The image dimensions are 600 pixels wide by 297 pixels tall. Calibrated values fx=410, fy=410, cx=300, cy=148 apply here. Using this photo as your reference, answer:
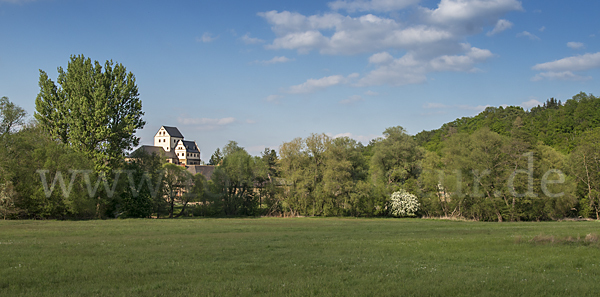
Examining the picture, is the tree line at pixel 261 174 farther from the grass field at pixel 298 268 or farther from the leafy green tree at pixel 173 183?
the grass field at pixel 298 268

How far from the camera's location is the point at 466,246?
2098 cm

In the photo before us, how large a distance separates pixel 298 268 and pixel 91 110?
144 ft

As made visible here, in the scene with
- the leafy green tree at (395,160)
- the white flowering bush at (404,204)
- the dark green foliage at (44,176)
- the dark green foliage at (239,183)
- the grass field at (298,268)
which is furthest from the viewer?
the leafy green tree at (395,160)

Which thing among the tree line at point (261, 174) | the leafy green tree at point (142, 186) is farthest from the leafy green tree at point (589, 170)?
the leafy green tree at point (142, 186)

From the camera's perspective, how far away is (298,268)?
590 inches

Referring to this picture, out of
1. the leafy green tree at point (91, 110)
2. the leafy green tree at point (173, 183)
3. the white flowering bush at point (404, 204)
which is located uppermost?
the leafy green tree at point (91, 110)

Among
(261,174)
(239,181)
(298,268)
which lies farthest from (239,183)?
(298,268)

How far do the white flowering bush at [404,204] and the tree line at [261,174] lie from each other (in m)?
0.16

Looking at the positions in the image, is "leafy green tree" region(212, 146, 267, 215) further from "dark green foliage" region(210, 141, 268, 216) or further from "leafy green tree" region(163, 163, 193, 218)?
"leafy green tree" region(163, 163, 193, 218)

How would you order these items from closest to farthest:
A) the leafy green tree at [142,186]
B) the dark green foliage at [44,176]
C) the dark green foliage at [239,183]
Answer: the dark green foliage at [44,176] < the leafy green tree at [142,186] < the dark green foliage at [239,183]

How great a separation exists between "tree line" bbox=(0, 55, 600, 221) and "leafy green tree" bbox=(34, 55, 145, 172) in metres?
0.13

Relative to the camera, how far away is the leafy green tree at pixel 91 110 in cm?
4891

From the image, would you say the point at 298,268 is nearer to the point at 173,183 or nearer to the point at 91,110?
the point at 91,110

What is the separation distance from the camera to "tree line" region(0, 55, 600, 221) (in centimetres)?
4559
